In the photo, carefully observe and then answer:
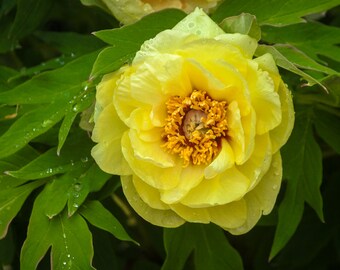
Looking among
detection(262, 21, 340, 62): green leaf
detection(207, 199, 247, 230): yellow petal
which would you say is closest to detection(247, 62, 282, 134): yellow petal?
detection(207, 199, 247, 230): yellow petal

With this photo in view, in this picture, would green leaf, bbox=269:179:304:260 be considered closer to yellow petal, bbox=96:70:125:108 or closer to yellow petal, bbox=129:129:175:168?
yellow petal, bbox=129:129:175:168

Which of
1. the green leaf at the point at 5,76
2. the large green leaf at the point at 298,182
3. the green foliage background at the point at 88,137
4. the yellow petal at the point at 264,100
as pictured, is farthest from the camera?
the green leaf at the point at 5,76

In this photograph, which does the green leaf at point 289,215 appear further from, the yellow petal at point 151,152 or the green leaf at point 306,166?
the yellow petal at point 151,152

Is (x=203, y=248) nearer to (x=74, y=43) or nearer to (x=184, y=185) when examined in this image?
(x=184, y=185)

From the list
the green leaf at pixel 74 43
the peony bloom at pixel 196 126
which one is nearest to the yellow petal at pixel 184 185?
the peony bloom at pixel 196 126

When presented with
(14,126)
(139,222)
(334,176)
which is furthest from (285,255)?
(14,126)

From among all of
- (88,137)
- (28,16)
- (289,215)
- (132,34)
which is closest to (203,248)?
(289,215)

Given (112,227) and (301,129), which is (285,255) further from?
(112,227)
